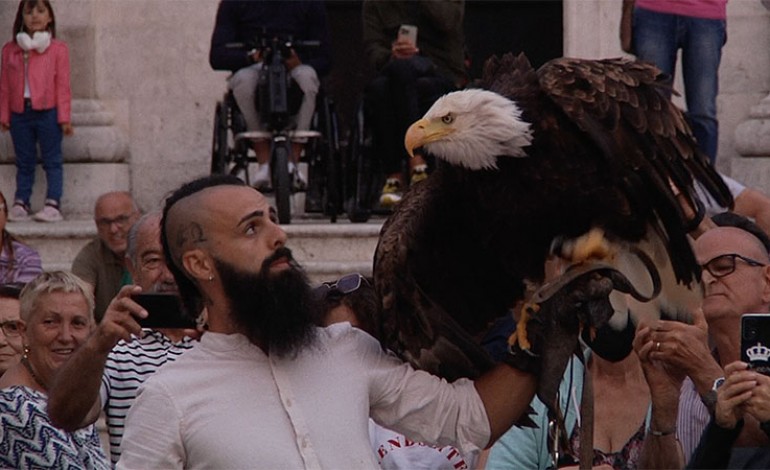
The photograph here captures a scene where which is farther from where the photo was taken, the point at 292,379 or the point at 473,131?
the point at 473,131

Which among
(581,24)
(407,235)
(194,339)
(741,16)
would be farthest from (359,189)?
(407,235)

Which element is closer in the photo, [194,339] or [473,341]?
[473,341]

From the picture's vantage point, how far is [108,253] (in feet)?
28.9

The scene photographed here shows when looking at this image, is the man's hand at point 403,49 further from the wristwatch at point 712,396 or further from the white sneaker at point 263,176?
the wristwatch at point 712,396

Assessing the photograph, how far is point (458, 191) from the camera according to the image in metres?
5.22

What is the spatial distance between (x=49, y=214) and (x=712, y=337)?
6.06m

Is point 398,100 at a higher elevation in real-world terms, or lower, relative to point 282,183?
higher

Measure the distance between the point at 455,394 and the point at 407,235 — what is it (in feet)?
1.97

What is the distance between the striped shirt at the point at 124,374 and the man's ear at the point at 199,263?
1156mm

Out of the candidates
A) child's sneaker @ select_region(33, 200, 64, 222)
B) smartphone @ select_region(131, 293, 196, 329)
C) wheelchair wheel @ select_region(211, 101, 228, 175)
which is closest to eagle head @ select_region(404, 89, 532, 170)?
smartphone @ select_region(131, 293, 196, 329)

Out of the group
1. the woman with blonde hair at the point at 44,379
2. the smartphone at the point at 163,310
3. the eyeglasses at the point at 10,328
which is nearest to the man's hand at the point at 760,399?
the smartphone at the point at 163,310

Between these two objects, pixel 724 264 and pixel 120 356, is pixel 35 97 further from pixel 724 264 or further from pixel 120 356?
pixel 724 264

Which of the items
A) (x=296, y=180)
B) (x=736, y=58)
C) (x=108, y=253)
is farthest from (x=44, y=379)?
(x=736, y=58)

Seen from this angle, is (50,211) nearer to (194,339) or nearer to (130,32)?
(130,32)
